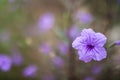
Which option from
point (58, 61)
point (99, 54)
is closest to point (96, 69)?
point (58, 61)

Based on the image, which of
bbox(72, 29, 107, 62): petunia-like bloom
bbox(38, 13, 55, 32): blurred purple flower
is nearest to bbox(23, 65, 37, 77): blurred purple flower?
bbox(38, 13, 55, 32): blurred purple flower

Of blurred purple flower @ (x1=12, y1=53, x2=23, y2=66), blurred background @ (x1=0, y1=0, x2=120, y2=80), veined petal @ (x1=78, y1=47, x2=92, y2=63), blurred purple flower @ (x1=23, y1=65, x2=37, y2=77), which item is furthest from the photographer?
blurred purple flower @ (x1=12, y1=53, x2=23, y2=66)

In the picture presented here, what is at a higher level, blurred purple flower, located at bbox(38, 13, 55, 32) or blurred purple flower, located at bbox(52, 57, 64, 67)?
blurred purple flower, located at bbox(38, 13, 55, 32)

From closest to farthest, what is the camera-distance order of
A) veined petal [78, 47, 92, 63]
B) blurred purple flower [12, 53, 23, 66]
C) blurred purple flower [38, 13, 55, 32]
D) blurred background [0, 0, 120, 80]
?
veined petal [78, 47, 92, 63]
blurred background [0, 0, 120, 80]
blurred purple flower [12, 53, 23, 66]
blurred purple flower [38, 13, 55, 32]

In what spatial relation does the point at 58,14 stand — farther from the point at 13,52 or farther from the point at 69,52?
the point at 69,52

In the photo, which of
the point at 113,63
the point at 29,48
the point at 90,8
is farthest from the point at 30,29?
the point at 113,63

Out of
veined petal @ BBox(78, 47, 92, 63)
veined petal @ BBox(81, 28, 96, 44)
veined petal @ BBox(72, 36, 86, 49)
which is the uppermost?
veined petal @ BBox(81, 28, 96, 44)

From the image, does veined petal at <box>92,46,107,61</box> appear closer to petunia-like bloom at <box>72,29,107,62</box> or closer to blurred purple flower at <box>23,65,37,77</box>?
petunia-like bloom at <box>72,29,107,62</box>

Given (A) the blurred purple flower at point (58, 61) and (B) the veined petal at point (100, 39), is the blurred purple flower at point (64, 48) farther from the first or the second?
(B) the veined petal at point (100, 39)

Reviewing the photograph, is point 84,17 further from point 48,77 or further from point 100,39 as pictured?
point 100,39
